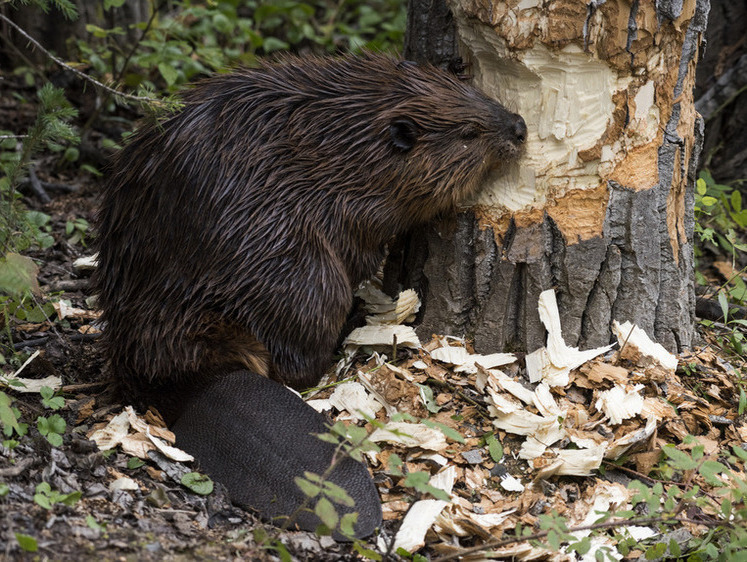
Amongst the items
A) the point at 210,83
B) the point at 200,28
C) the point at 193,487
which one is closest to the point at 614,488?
the point at 193,487

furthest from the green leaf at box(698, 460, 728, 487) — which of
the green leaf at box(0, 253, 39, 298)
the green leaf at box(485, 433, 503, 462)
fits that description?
the green leaf at box(0, 253, 39, 298)

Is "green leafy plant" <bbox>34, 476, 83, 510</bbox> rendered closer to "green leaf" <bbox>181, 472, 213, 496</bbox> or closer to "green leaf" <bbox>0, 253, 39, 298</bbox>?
"green leaf" <bbox>181, 472, 213, 496</bbox>

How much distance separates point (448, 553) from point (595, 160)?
1.35m

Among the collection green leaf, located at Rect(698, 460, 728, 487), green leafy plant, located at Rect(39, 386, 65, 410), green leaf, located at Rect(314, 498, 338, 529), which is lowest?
green leafy plant, located at Rect(39, 386, 65, 410)

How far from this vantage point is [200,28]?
5.57m

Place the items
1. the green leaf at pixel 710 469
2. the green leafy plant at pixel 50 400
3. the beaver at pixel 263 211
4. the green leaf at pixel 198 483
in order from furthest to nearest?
the beaver at pixel 263 211 → the green leafy plant at pixel 50 400 → the green leaf at pixel 198 483 → the green leaf at pixel 710 469

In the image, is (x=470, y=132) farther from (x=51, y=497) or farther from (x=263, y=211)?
(x=51, y=497)

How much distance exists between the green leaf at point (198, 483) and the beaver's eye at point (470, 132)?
56.3 inches

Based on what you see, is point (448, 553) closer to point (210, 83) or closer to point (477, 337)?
point (477, 337)

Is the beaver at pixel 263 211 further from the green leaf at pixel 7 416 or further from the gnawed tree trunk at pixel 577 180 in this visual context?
the green leaf at pixel 7 416

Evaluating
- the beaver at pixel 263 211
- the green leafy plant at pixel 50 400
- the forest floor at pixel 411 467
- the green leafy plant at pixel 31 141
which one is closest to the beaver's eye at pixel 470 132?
the beaver at pixel 263 211

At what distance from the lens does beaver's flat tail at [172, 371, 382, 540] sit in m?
2.36

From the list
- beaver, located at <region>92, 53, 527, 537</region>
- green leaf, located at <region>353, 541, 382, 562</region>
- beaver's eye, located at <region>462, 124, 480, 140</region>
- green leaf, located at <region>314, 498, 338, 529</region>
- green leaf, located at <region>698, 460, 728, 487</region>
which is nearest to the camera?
green leaf, located at <region>314, 498, 338, 529</region>

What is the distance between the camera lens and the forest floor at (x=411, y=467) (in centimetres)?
214
